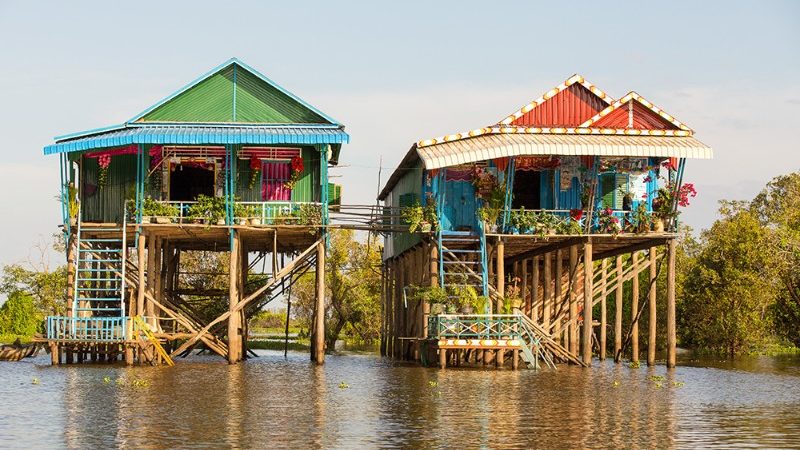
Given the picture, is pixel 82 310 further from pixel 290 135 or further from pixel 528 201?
pixel 528 201

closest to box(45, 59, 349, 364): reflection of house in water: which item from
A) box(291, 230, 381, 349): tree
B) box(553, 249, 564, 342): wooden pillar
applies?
box(553, 249, 564, 342): wooden pillar

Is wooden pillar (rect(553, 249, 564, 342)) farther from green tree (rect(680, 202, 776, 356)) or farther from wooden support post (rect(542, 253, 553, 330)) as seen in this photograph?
green tree (rect(680, 202, 776, 356))

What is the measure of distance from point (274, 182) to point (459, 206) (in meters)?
6.15

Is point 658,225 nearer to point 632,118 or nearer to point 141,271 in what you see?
point 632,118

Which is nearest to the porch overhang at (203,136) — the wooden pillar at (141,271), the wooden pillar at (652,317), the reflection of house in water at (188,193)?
the reflection of house in water at (188,193)

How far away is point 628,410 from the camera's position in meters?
25.8

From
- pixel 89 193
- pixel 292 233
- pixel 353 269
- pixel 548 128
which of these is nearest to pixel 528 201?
pixel 548 128

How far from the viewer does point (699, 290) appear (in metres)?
55.9

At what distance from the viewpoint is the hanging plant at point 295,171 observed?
132 ft

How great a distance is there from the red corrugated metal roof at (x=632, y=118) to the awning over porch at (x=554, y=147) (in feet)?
2.45

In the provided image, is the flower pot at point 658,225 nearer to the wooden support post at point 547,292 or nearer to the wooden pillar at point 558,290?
the wooden pillar at point 558,290

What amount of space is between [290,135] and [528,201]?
844 cm

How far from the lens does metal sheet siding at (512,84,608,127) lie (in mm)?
39344

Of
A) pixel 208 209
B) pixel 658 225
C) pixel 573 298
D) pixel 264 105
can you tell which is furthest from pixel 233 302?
pixel 658 225
